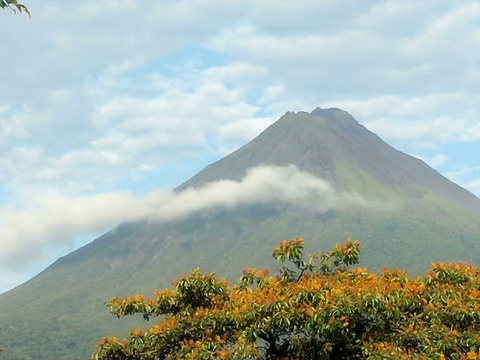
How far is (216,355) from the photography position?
10.5 meters

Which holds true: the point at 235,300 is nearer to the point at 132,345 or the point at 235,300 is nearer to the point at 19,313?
the point at 132,345

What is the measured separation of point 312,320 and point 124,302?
4.02 meters

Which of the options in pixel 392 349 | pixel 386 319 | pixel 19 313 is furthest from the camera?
pixel 19 313

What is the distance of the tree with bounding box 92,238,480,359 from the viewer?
10.0 metres

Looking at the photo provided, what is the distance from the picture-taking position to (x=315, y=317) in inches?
390

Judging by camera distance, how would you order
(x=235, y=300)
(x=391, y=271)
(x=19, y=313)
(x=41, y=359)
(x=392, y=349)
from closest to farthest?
1. (x=392, y=349)
2. (x=235, y=300)
3. (x=391, y=271)
4. (x=41, y=359)
5. (x=19, y=313)

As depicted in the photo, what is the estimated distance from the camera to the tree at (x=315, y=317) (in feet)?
32.8

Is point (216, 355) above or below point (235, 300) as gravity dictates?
below

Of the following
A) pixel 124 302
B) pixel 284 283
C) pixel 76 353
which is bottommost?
pixel 76 353

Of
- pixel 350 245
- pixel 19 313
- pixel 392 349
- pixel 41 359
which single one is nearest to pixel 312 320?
pixel 392 349

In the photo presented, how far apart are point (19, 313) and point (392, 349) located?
205m

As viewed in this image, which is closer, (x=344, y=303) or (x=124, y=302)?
(x=344, y=303)

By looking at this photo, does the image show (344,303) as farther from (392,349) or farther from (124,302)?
(124,302)

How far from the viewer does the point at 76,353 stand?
163750 mm
